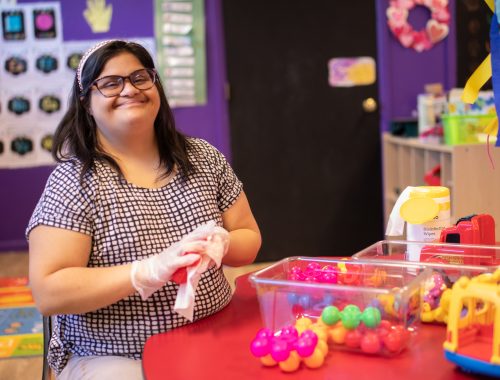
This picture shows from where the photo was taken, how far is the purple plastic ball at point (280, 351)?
3.67 feet

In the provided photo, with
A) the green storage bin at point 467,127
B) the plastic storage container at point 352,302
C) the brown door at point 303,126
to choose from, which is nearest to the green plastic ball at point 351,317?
the plastic storage container at point 352,302

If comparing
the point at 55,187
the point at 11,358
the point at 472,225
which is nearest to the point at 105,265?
the point at 55,187

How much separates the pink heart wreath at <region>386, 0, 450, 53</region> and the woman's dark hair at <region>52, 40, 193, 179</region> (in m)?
2.98

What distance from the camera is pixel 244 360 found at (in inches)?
47.2

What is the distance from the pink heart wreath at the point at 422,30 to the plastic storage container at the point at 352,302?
3370 mm

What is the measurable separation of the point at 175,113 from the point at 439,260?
3.42 m

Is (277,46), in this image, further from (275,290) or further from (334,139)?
(275,290)

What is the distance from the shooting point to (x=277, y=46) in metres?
4.44

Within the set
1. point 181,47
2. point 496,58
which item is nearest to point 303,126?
point 181,47

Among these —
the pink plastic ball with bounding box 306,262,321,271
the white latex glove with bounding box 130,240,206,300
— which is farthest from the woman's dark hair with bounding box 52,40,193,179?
the pink plastic ball with bounding box 306,262,321,271

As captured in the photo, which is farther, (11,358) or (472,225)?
(11,358)

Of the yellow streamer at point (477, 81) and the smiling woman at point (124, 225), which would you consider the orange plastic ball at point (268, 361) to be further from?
the yellow streamer at point (477, 81)

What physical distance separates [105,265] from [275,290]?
0.48m

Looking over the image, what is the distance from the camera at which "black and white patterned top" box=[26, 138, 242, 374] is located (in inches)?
59.4
